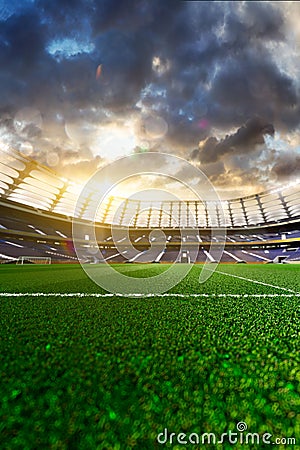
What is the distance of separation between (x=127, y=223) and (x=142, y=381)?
4172 centimetres

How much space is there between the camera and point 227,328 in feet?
5.69

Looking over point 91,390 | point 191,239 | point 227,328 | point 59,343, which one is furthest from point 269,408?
point 191,239

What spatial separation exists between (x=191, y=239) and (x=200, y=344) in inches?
1766

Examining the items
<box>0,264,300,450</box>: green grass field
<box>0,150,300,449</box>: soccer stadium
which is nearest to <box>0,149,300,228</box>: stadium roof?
<box>0,150,300,449</box>: soccer stadium

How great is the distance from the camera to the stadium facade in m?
29.1

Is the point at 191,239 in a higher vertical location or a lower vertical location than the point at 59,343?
higher

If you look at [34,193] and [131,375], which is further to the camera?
[34,193]

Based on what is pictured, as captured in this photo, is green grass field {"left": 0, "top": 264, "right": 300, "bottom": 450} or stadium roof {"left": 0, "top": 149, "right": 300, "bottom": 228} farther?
stadium roof {"left": 0, "top": 149, "right": 300, "bottom": 228}

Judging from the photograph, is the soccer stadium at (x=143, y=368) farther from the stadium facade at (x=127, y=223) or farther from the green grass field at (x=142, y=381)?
the stadium facade at (x=127, y=223)

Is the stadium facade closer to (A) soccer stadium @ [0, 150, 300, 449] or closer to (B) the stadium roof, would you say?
(B) the stadium roof

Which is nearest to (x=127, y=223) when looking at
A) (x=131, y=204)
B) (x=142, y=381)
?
(x=131, y=204)

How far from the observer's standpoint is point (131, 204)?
44500 mm

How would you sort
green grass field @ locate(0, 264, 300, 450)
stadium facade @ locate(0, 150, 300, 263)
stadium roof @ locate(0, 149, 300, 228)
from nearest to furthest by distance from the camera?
1. green grass field @ locate(0, 264, 300, 450)
2. stadium roof @ locate(0, 149, 300, 228)
3. stadium facade @ locate(0, 150, 300, 263)

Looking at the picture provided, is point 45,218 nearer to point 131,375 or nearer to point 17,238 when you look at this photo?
point 17,238
